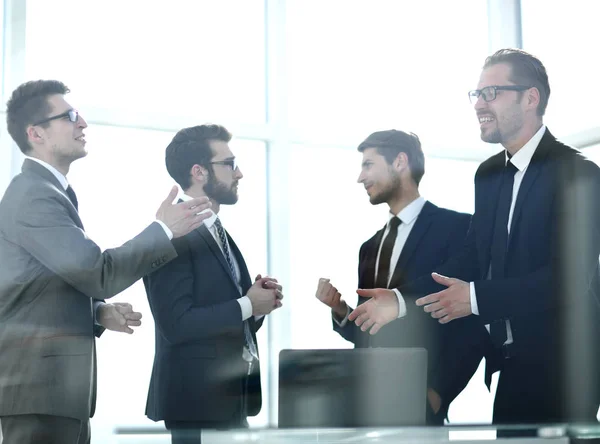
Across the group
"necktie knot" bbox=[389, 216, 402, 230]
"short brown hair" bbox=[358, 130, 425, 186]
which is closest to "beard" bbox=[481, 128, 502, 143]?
"short brown hair" bbox=[358, 130, 425, 186]

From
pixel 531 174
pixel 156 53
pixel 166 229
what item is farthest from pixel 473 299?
pixel 156 53

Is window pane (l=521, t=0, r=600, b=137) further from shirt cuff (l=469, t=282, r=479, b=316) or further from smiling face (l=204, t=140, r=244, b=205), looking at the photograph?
smiling face (l=204, t=140, r=244, b=205)

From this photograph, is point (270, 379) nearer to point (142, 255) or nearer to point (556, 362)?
point (142, 255)

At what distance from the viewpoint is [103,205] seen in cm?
241

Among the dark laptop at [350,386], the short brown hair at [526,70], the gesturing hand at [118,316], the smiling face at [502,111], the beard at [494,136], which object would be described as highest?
the short brown hair at [526,70]

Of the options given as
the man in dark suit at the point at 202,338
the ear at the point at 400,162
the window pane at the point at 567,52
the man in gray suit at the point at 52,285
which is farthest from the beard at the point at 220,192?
the window pane at the point at 567,52

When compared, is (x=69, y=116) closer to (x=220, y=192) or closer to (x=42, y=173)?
(x=42, y=173)

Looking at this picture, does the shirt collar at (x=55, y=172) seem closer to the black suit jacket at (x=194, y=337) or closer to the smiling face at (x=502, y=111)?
the black suit jacket at (x=194, y=337)

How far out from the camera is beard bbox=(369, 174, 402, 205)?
2662 millimetres

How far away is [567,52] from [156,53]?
5.76ft

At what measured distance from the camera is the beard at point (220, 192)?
2.46 meters

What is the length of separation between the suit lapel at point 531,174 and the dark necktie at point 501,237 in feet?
0.14

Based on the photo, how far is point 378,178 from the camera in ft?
8.82

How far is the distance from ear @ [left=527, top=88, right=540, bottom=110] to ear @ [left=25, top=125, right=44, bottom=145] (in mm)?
1588
